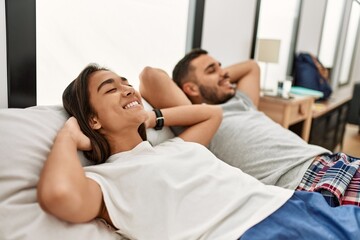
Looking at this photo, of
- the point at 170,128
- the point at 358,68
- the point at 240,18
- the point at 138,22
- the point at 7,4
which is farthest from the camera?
the point at 358,68

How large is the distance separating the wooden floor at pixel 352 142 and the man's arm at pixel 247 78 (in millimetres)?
1800

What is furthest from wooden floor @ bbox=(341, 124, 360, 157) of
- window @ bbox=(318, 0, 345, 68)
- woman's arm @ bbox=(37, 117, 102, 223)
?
woman's arm @ bbox=(37, 117, 102, 223)

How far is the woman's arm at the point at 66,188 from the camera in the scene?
2.75 feet

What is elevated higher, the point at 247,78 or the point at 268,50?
the point at 268,50

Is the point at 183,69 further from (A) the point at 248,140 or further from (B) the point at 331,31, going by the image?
(B) the point at 331,31

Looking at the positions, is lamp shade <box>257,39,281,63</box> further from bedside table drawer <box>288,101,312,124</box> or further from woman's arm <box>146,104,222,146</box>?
woman's arm <box>146,104,222,146</box>

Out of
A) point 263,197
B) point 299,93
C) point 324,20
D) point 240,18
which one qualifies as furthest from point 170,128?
point 324,20

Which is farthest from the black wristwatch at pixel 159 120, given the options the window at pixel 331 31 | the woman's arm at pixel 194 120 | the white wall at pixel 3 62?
the window at pixel 331 31

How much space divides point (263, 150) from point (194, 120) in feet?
1.18

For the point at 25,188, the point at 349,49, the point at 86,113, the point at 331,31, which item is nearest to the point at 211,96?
the point at 86,113

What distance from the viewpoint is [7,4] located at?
122cm

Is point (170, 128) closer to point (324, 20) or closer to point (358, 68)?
point (324, 20)

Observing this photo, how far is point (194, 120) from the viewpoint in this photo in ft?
4.86

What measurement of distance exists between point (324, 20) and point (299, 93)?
163 centimetres
